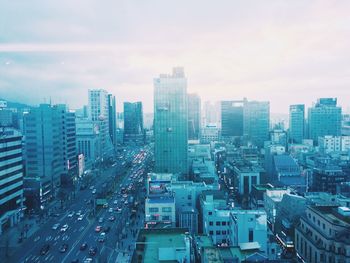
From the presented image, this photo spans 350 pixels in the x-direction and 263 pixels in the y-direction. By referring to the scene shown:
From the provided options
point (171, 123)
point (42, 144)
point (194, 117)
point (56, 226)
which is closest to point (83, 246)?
point (56, 226)

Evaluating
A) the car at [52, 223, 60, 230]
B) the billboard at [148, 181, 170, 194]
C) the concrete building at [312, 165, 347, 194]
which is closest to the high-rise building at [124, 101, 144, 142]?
the concrete building at [312, 165, 347, 194]

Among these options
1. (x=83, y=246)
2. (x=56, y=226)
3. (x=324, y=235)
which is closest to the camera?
(x=324, y=235)

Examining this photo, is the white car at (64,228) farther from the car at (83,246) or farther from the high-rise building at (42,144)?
the high-rise building at (42,144)

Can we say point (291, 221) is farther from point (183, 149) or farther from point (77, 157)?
point (77, 157)

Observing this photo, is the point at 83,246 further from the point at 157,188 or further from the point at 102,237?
the point at 157,188

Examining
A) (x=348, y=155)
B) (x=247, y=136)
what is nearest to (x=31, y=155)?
(x=348, y=155)

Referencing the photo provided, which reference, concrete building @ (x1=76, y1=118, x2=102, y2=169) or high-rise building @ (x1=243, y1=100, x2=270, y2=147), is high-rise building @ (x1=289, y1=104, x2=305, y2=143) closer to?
high-rise building @ (x1=243, y1=100, x2=270, y2=147)

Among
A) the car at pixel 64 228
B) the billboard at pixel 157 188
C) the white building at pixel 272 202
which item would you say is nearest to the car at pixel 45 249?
the car at pixel 64 228
